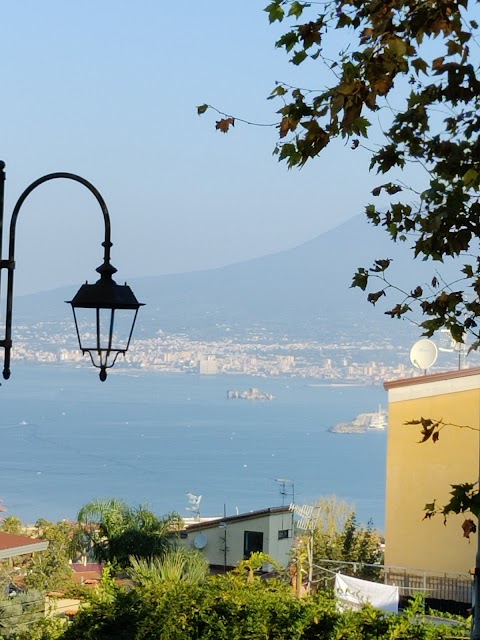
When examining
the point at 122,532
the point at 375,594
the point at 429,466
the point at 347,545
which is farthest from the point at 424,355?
the point at 122,532

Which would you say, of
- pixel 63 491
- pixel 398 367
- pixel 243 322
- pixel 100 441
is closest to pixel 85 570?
pixel 63 491

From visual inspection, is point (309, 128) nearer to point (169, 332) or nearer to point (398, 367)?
point (398, 367)

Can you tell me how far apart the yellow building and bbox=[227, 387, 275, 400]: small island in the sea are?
144633mm

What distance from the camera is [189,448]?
108938 mm

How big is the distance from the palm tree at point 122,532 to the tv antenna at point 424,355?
8103mm

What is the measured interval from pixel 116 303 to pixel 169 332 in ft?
563

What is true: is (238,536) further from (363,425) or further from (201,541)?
(363,425)

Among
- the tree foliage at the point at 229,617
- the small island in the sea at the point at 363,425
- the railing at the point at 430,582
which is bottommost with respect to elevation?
the railing at the point at 430,582

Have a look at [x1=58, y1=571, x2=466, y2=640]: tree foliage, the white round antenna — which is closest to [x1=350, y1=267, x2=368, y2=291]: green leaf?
[x1=58, y1=571, x2=466, y2=640]: tree foliage

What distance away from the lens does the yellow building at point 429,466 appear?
13.0 meters

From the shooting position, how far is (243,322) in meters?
188

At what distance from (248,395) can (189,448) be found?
52218 millimetres

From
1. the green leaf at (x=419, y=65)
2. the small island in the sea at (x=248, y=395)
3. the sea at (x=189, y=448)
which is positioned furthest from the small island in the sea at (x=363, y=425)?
the green leaf at (x=419, y=65)

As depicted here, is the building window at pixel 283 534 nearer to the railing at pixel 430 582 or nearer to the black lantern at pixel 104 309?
the railing at pixel 430 582
